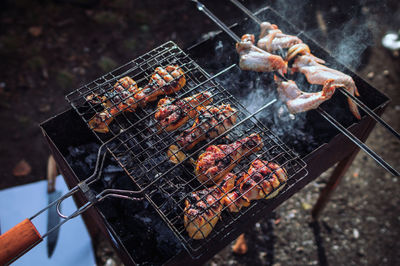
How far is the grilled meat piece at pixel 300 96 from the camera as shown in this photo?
3.12 m

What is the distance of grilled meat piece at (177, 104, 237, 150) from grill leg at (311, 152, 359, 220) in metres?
1.68

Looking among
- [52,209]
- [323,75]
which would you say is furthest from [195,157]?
[52,209]

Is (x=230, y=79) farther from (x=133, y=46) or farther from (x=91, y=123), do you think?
(x=133, y=46)

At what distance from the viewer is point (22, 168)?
487cm

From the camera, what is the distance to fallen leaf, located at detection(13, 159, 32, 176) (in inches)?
190

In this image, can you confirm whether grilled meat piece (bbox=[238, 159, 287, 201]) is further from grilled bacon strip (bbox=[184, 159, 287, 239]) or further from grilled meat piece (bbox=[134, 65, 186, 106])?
grilled meat piece (bbox=[134, 65, 186, 106])

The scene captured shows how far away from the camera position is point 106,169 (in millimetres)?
3311

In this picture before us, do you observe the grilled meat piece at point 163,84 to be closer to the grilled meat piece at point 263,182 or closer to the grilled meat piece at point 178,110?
the grilled meat piece at point 178,110

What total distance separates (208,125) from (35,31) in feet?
16.3

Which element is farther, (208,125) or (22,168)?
(22,168)

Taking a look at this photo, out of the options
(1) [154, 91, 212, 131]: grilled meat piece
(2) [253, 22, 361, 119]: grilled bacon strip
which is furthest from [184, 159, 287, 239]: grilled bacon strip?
(2) [253, 22, 361, 119]: grilled bacon strip

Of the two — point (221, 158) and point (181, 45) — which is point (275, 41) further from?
point (181, 45)

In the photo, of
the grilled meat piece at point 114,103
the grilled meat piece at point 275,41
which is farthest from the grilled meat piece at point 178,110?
the grilled meat piece at point 275,41

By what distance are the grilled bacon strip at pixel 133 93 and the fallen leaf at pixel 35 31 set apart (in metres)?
4.03
